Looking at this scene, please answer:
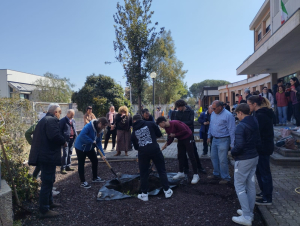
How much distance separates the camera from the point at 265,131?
4043 millimetres

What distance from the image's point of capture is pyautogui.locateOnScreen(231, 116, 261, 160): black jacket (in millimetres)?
3482

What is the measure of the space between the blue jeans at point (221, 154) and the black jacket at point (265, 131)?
1.28m

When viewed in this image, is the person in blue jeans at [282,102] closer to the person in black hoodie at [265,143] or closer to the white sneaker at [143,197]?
the person in black hoodie at [265,143]

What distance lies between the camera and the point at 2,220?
10.9 feet

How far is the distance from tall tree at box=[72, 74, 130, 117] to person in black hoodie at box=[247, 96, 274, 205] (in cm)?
1162

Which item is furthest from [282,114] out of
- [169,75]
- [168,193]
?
[169,75]

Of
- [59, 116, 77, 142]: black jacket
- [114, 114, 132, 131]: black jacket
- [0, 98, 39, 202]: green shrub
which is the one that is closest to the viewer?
[0, 98, 39, 202]: green shrub

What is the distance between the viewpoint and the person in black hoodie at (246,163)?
348 cm

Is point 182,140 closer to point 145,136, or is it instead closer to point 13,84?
point 145,136

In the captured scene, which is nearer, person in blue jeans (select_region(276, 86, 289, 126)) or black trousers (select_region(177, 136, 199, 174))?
black trousers (select_region(177, 136, 199, 174))

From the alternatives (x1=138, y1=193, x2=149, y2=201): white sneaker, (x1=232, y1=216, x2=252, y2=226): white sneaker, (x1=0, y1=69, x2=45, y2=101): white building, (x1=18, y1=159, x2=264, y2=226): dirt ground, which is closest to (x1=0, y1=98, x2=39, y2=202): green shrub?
(x1=18, y1=159, x2=264, y2=226): dirt ground

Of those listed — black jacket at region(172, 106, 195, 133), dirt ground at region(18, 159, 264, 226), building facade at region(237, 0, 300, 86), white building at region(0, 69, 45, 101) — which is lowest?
dirt ground at region(18, 159, 264, 226)

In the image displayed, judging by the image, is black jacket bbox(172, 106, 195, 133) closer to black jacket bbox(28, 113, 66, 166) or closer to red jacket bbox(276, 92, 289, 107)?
black jacket bbox(28, 113, 66, 166)

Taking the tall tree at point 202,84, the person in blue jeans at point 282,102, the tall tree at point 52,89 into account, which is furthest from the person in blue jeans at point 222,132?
the tall tree at point 202,84
